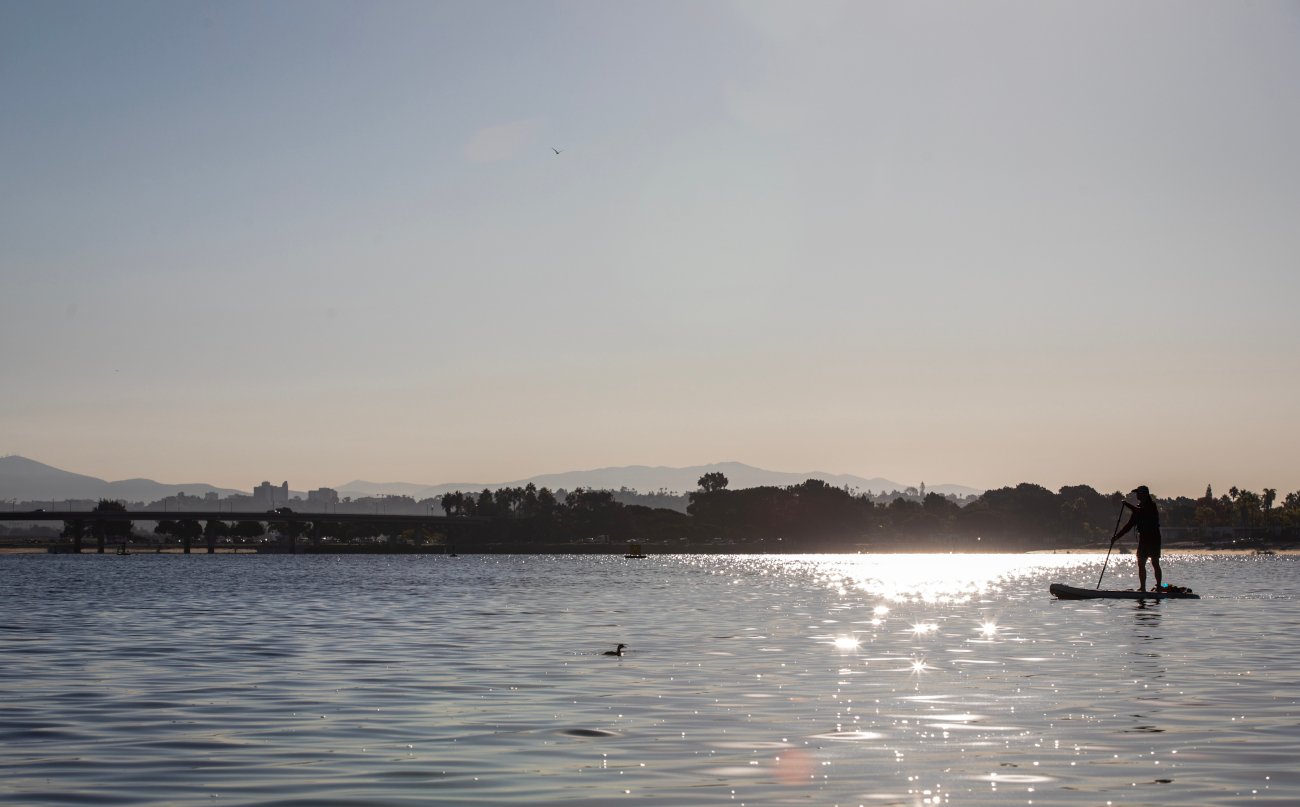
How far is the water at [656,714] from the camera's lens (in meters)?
15.8

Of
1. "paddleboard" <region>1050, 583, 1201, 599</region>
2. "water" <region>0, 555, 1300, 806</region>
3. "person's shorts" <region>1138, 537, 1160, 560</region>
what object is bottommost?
"water" <region>0, 555, 1300, 806</region>

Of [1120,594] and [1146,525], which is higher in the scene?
[1146,525]

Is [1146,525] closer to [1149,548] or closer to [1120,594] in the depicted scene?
[1149,548]

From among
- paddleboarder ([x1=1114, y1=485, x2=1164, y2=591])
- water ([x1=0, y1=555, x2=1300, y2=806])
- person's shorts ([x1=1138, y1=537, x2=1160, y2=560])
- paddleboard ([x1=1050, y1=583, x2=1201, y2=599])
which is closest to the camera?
water ([x1=0, y1=555, x2=1300, y2=806])

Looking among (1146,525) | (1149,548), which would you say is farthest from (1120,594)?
(1146,525)

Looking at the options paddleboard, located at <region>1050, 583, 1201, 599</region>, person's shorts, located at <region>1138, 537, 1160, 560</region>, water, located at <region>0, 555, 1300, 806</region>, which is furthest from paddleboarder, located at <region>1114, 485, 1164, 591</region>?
water, located at <region>0, 555, 1300, 806</region>

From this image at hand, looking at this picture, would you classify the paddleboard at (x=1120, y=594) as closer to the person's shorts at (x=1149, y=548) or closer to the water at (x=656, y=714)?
the person's shorts at (x=1149, y=548)

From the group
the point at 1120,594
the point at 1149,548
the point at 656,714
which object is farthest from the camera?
the point at 1120,594

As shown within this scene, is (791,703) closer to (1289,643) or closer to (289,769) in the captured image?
(289,769)

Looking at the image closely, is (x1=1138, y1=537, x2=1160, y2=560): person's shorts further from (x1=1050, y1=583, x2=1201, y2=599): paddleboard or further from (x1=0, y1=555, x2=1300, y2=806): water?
(x1=0, y1=555, x2=1300, y2=806): water

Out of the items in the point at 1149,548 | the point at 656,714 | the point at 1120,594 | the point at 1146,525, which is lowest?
the point at 656,714

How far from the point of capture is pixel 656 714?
22.5m

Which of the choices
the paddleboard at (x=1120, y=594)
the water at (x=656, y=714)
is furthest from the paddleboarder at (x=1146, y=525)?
the water at (x=656, y=714)

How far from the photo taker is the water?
51.9 feet
